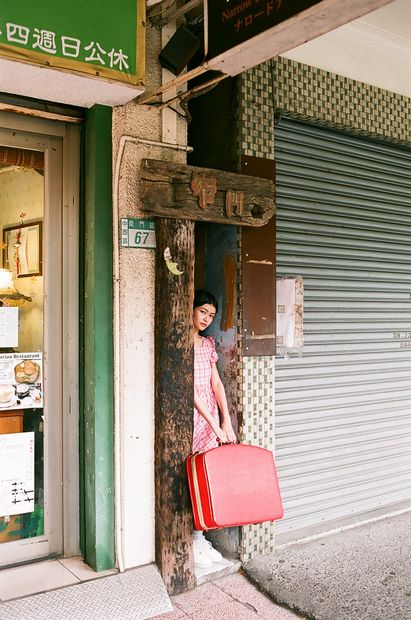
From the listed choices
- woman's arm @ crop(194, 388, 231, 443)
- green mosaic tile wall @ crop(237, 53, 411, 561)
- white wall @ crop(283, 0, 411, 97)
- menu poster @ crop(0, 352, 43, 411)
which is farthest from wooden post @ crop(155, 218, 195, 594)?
white wall @ crop(283, 0, 411, 97)

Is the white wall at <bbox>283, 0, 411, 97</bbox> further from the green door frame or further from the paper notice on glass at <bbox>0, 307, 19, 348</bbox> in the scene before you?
A: the paper notice on glass at <bbox>0, 307, 19, 348</bbox>

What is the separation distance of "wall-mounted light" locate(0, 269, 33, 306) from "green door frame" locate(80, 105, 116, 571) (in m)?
0.45

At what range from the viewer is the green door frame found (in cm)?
425

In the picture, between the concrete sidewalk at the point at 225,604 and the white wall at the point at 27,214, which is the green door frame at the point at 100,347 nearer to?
the white wall at the point at 27,214

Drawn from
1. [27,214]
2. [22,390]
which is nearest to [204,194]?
[27,214]

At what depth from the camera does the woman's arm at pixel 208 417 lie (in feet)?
14.9

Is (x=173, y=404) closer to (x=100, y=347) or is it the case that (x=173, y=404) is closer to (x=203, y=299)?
(x=100, y=347)

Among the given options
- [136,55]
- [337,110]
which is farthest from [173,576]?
[337,110]

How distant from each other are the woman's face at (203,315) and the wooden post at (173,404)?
1.02 ft

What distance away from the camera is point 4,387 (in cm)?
428

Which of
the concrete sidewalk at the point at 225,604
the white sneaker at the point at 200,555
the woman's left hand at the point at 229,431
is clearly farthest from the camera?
the woman's left hand at the point at 229,431

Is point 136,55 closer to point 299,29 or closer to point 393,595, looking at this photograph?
point 299,29

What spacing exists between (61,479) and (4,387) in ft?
2.46

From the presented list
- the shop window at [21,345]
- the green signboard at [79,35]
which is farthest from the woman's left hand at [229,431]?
the green signboard at [79,35]
